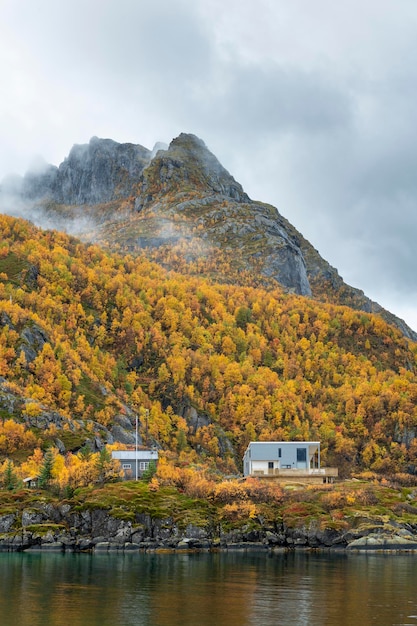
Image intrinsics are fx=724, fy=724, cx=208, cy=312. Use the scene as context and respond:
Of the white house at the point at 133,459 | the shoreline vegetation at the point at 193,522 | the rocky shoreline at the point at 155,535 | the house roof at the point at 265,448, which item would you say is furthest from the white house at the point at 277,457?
the rocky shoreline at the point at 155,535

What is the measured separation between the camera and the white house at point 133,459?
151962mm

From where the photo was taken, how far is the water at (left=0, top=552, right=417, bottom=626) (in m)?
54.3

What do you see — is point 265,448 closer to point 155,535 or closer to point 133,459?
point 133,459

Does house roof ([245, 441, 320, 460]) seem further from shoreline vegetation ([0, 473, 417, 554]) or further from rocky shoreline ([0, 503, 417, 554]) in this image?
rocky shoreline ([0, 503, 417, 554])

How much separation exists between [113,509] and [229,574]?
133 feet

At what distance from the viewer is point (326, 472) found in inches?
5758

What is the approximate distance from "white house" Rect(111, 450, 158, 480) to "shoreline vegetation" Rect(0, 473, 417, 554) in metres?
23.8

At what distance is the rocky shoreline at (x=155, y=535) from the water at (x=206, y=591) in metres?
12.8

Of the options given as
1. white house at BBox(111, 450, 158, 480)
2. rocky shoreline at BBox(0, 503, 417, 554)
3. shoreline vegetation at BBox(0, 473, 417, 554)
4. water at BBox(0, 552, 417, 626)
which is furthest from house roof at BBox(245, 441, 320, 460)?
water at BBox(0, 552, 417, 626)

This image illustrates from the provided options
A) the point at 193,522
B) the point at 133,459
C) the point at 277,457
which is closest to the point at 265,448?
the point at 277,457

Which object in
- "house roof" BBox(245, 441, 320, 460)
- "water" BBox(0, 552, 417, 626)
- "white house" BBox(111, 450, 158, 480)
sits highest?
"house roof" BBox(245, 441, 320, 460)

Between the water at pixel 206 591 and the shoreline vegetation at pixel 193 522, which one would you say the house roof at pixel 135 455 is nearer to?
the shoreline vegetation at pixel 193 522

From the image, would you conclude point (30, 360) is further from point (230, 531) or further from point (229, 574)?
point (229, 574)

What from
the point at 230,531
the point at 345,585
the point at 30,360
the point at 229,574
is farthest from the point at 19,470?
the point at 345,585
